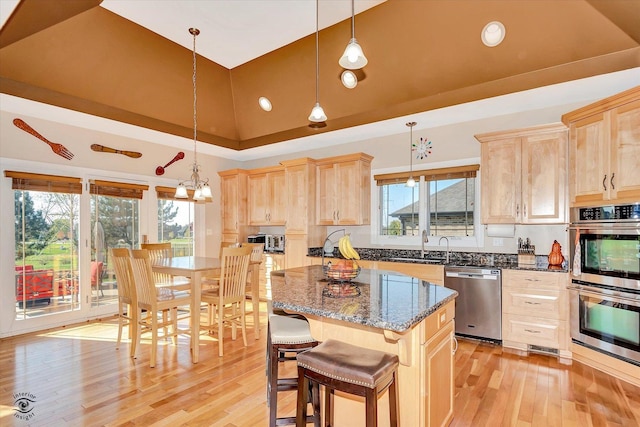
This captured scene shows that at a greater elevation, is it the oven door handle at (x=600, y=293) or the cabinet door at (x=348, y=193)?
the cabinet door at (x=348, y=193)

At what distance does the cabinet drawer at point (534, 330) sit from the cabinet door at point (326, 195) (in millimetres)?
2690

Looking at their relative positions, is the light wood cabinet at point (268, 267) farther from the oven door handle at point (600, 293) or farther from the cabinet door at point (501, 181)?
the oven door handle at point (600, 293)

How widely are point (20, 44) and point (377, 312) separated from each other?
13.9 ft

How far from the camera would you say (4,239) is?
392 centimetres

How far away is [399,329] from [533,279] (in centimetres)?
274

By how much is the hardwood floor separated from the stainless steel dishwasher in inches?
7.2

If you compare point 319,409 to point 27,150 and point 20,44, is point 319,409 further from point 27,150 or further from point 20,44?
point 27,150

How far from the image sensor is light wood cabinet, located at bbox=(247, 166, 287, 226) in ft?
18.7

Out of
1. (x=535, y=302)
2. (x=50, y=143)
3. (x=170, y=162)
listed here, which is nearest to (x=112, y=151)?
(x=50, y=143)

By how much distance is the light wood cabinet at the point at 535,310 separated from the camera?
10.8 feet

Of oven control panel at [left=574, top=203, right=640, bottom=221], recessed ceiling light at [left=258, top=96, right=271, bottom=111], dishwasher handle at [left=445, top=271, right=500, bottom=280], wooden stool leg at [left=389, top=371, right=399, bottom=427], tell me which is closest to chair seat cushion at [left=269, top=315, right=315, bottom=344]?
wooden stool leg at [left=389, top=371, right=399, bottom=427]

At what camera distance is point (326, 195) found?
5293 mm

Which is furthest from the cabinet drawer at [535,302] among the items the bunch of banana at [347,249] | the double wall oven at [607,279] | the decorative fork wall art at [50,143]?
the decorative fork wall art at [50,143]

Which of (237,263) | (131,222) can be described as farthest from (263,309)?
(131,222)
